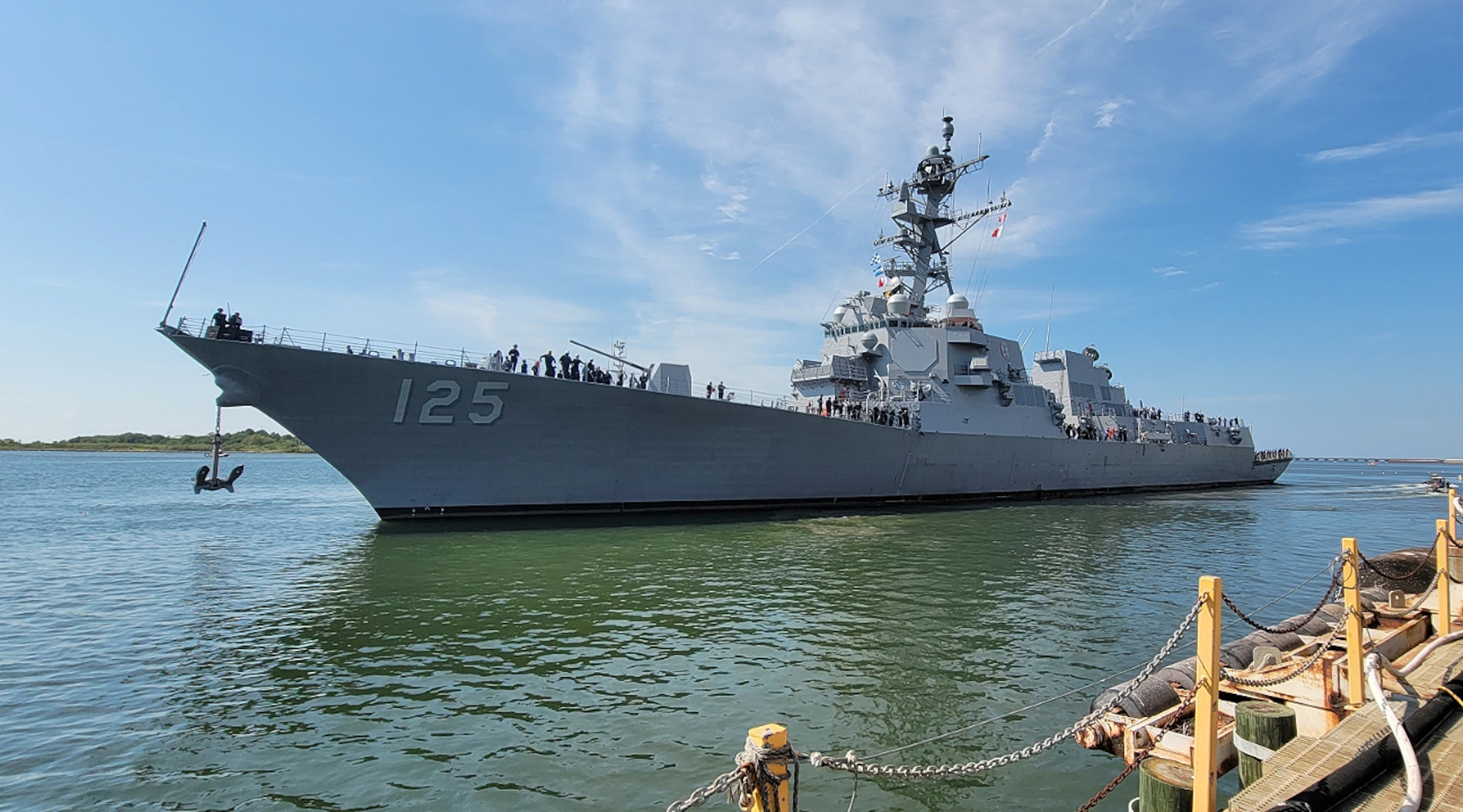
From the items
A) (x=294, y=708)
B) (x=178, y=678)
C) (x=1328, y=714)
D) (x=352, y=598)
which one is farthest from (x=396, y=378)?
(x=1328, y=714)

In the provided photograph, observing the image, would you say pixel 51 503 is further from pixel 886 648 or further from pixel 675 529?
pixel 886 648

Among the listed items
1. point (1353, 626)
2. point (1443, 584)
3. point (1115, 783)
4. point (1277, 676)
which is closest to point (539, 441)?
point (1277, 676)

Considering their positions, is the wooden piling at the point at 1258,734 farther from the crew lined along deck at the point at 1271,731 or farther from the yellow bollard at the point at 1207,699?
the yellow bollard at the point at 1207,699

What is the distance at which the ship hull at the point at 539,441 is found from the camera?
14.2m

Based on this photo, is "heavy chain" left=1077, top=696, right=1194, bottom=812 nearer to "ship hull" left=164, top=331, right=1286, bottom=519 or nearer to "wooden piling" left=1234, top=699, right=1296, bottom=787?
"wooden piling" left=1234, top=699, right=1296, bottom=787

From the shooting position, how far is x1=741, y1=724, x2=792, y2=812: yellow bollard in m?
2.34

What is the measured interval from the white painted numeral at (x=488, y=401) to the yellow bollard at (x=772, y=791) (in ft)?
45.4

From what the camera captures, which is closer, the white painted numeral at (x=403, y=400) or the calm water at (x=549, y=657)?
the calm water at (x=549, y=657)

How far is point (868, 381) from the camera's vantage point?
23.9 meters

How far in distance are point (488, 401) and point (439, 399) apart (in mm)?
973

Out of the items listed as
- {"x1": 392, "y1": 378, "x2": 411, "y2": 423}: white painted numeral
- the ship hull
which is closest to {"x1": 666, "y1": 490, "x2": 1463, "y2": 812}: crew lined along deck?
the ship hull

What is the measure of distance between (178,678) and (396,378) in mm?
8774

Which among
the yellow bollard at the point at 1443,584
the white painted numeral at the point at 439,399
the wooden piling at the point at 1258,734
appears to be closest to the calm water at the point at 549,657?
the wooden piling at the point at 1258,734

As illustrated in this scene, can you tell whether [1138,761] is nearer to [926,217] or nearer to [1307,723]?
[1307,723]
